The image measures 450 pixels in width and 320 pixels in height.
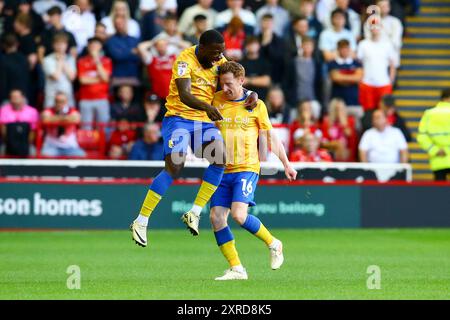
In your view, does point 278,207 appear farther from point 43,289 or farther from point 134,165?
point 43,289

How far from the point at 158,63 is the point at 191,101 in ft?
30.6

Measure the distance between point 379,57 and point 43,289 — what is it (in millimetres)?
12529

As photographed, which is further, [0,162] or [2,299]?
[0,162]

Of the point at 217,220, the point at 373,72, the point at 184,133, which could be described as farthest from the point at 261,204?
the point at 217,220

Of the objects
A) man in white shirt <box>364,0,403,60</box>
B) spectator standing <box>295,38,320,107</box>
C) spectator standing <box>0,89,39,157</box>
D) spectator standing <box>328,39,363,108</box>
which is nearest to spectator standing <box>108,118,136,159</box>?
spectator standing <box>0,89,39,157</box>

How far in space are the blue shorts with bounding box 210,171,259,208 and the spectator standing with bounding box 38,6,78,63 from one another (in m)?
9.87

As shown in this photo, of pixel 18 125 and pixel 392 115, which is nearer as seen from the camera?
pixel 18 125

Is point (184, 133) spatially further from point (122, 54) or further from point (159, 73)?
point (122, 54)

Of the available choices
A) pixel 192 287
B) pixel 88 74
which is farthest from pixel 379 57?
pixel 192 287

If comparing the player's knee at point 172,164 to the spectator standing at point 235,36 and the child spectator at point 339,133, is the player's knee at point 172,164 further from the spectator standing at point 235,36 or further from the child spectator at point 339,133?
the spectator standing at point 235,36

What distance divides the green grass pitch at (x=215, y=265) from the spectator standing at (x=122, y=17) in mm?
4243

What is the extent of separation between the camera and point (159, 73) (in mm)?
22422

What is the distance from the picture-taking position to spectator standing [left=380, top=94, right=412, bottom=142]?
2256 cm

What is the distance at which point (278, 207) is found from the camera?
2122cm
